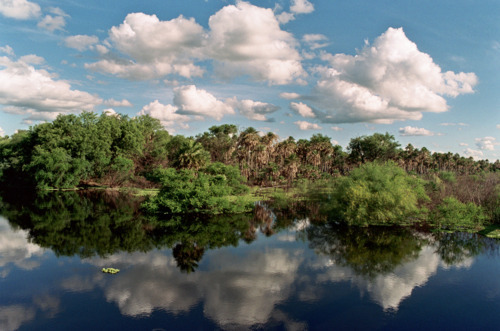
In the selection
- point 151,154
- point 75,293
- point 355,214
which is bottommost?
point 75,293

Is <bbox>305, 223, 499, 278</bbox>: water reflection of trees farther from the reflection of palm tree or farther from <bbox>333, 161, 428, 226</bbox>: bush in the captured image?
the reflection of palm tree

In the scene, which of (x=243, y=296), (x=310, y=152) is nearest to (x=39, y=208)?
(x=243, y=296)

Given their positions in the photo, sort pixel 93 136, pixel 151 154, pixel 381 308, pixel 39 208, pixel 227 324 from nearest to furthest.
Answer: pixel 227 324 → pixel 381 308 → pixel 39 208 → pixel 93 136 → pixel 151 154

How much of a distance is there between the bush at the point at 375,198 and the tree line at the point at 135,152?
91.5 ft

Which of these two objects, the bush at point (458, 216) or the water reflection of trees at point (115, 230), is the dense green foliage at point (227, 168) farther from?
the water reflection of trees at point (115, 230)

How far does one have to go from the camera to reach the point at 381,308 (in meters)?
17.3

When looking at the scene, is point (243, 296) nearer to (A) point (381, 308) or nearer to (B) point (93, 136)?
(A) point (381, 308)

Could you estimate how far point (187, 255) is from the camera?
2509 centimetres

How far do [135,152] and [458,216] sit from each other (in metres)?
65.2

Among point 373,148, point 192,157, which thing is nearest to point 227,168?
point 192,157

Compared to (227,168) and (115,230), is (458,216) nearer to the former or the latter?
(227,168)

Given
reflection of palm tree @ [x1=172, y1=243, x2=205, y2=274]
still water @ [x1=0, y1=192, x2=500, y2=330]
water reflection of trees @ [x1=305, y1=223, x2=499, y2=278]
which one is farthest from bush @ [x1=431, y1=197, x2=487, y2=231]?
reflection of palm tree @ [x1=172, y1=243, x2=205, y2=274]

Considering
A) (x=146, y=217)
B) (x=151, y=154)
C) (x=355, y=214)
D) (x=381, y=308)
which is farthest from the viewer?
(x=151, y=154)

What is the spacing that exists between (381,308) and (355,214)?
16998 mm
